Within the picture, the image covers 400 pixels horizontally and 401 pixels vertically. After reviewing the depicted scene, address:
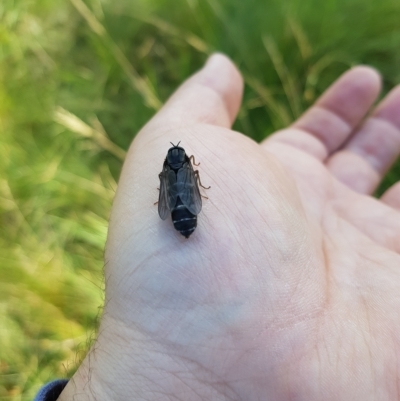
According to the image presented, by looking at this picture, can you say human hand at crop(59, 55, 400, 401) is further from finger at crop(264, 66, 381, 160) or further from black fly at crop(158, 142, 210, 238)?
finger at crop(264, 66, 381, 160)

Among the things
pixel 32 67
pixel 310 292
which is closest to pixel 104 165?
pixel 32 67

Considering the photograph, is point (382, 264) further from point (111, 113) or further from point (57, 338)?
point (111, 113)

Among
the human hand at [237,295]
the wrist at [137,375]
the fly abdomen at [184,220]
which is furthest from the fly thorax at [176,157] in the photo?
the wrist at [137,375]

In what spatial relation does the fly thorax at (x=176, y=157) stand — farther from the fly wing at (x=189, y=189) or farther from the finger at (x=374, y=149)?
the finger at (x=374, y=149)

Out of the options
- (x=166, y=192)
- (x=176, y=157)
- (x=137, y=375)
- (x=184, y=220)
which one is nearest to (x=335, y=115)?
(x=176, y=157)

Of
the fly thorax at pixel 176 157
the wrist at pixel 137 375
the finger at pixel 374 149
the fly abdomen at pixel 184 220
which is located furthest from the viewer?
the finger at pixel 374 149

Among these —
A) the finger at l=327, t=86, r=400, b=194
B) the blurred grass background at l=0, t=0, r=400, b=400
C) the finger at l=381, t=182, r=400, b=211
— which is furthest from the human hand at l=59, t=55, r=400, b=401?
the blurred grass background at l=0, t=0, r=400, b=400
